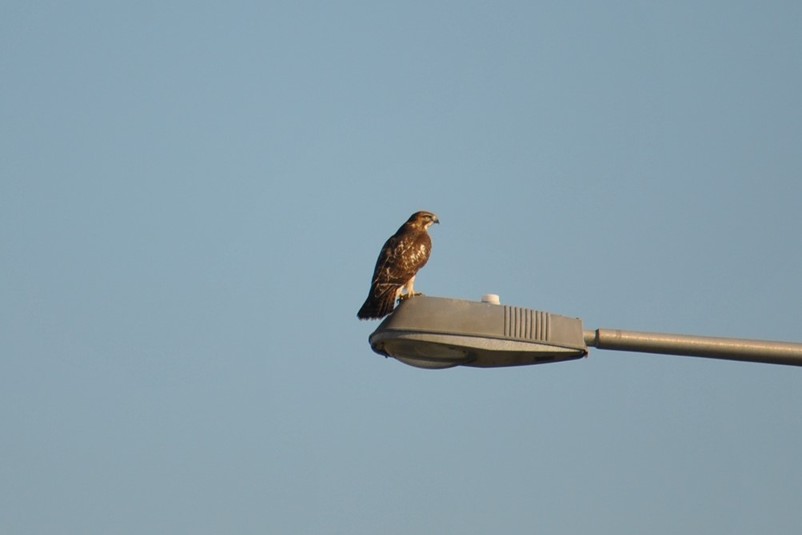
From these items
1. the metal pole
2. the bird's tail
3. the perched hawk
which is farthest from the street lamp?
the perched hawk

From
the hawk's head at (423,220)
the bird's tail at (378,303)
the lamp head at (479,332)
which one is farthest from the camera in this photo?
the hawk's head at (423,220)

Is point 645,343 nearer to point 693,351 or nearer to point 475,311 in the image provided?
point 693,351

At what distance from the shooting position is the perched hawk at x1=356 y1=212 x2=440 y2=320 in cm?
1098

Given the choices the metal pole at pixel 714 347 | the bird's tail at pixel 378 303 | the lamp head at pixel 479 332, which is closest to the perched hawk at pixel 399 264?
the bird's tail at pixel 378 303

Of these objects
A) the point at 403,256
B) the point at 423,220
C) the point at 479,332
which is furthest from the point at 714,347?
→ the point at 423,220

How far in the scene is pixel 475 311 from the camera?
6.55 meters

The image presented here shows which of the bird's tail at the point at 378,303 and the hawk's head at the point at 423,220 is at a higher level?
the hawk's head at the point at 423,220

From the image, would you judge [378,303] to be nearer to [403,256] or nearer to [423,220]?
[403,256]

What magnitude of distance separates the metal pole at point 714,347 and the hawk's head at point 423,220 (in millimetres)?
6666

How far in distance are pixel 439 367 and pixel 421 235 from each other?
598 centimetres

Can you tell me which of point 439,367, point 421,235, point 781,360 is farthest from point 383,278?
point 781,360

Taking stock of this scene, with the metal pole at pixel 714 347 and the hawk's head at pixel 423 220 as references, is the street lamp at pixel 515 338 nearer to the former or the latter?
the metal pole at pixel 714 347

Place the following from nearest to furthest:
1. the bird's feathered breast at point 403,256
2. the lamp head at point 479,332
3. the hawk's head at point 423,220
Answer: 1. the lamp head at point 479,332
2. the bird's feathered breast at point 403,256
3. the hawk's head at point 423,220

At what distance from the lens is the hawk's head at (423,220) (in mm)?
13211
